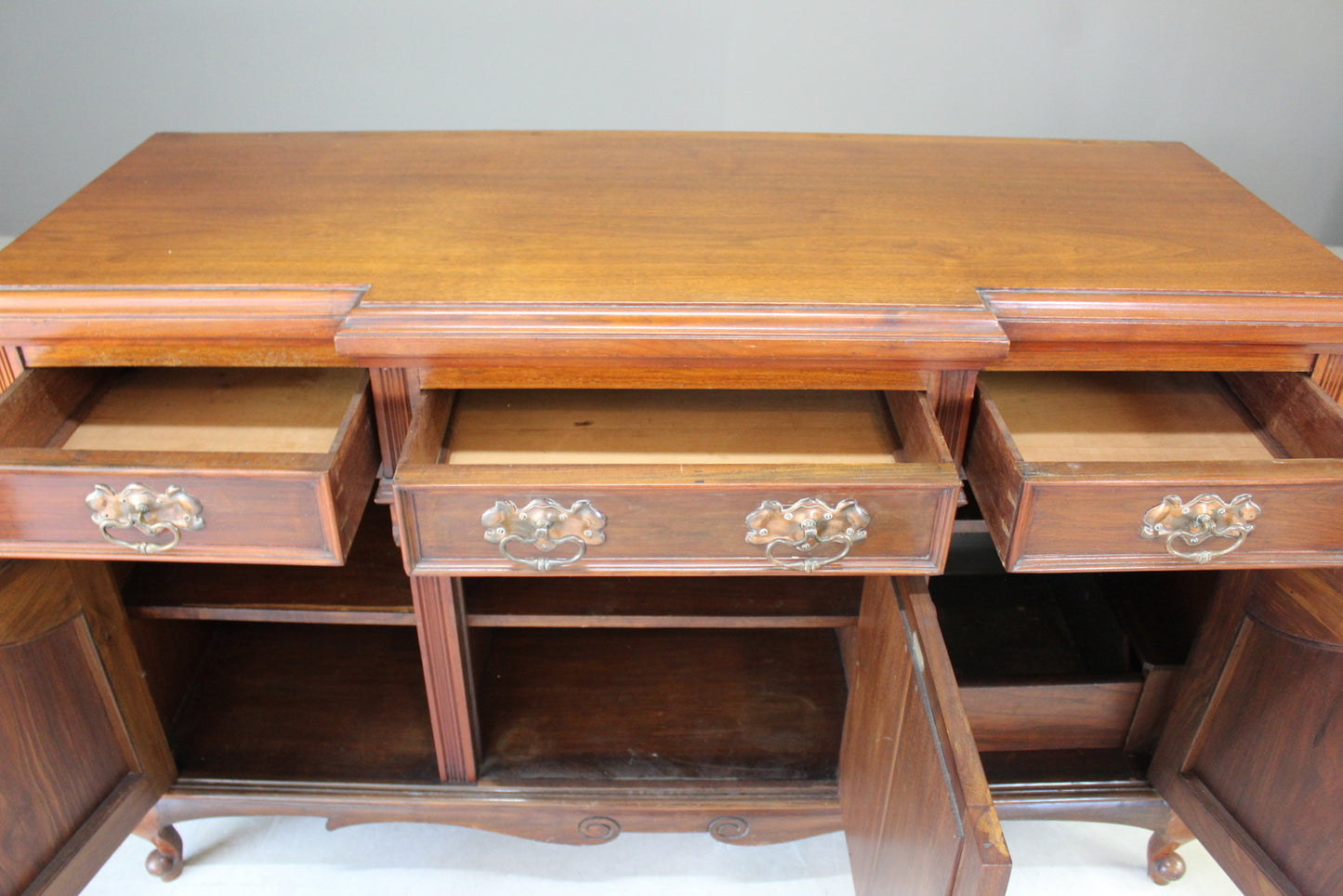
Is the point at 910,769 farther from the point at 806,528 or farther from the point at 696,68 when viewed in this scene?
the point at 696,68

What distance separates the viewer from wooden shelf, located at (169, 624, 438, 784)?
102 cm

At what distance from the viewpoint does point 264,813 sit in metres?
1.00

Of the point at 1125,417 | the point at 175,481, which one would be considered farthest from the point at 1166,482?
the point at 175,481

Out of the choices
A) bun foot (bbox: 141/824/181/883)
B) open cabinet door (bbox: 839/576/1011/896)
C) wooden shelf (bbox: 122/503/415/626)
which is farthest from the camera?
bun foot (bbox: 141/824/181/883)

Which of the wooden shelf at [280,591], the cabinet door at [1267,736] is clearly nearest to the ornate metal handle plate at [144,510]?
the wooden shelf at [280,591]

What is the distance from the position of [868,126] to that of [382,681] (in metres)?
1.16

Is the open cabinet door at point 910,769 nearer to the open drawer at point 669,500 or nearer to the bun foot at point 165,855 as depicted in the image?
the open drawer at point 669,500

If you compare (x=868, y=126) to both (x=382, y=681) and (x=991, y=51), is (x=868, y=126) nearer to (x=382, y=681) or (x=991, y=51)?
(x=991, y=51)

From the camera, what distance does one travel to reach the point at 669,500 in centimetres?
69

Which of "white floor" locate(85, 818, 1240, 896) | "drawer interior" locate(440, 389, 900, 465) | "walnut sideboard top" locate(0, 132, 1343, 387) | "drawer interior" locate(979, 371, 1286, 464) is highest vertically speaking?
"walnut sideboard top" locate(0, 132, 1343, 387)

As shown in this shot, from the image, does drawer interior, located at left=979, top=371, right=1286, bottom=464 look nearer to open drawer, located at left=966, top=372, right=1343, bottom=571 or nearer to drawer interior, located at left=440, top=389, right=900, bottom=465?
open drawer, located at left=966, top=372, right=1343, bottom=571

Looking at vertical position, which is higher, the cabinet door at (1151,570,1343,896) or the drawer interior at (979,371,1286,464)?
the drawer interior at (979,371,1286,464)

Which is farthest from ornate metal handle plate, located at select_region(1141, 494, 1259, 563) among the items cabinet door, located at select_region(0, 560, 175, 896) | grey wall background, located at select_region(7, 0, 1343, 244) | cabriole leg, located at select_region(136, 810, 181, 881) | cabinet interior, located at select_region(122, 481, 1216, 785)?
grey wall background, located at select_region(7, 0, 1343, 244)

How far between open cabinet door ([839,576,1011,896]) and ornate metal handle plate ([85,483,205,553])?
1.71ft
